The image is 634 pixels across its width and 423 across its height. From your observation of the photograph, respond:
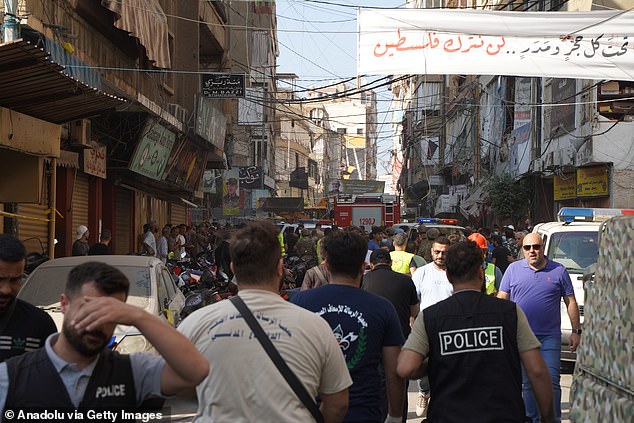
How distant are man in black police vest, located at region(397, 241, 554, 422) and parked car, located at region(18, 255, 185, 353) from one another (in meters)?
4.59

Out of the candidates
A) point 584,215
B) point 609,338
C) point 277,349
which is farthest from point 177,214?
point 277,349

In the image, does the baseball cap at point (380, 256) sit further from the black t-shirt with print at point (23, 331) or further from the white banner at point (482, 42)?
the white banner at point (482, 42)

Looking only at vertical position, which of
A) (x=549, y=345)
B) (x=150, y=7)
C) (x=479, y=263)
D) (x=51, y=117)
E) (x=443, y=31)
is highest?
(x=150, y=7)

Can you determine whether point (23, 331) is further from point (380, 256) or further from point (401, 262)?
point (401, 262)

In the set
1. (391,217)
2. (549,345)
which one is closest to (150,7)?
(549,345)

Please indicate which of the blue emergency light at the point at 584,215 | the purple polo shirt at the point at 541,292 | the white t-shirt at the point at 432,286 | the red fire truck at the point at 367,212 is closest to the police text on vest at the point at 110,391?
the purple polo shirt at the point at 541,292

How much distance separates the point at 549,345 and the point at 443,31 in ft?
19.7

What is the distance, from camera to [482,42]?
12812 mm

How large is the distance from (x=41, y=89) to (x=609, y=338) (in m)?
8.52

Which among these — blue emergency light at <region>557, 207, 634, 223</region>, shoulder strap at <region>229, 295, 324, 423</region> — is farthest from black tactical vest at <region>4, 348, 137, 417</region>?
blue emergency light at <region>557, 207, 634, 223</region>

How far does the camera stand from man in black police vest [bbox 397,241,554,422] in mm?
4777

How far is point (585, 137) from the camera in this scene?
25.2m

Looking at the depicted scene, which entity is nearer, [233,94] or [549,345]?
[549,345]

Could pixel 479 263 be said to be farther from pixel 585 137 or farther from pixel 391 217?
pixel 391 217
